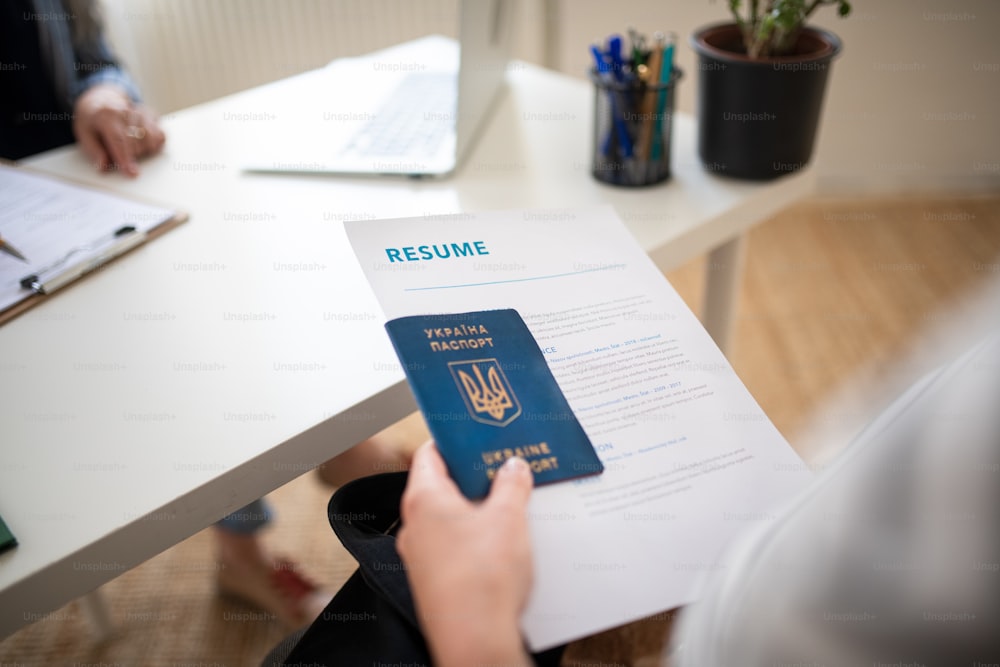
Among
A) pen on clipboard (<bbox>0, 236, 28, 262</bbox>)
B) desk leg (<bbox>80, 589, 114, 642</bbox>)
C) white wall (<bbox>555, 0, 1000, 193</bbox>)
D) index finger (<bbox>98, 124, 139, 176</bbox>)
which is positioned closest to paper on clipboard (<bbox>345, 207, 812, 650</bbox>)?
pen on clipboard (<bbox>0, 236, 28, 262</bbox>)

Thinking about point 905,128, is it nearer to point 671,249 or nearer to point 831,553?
point 671,249

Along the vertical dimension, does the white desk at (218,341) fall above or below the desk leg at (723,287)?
above

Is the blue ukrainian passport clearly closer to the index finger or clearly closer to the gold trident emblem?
the gold trident emblem

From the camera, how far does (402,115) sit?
1.17 metres

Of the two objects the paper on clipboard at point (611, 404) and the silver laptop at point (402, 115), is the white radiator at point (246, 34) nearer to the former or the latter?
the silver laptop at point (402, 115)

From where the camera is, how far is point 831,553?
0.32 m

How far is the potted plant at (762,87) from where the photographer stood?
3.01 feet

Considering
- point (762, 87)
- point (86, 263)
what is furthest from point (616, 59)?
point (86, 263)

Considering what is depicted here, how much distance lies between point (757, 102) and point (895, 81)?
169 centimetres

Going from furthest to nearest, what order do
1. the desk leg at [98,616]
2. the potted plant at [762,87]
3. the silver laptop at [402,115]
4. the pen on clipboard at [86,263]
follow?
the desk leg at [98,616] → the silver laptop at [402,115] → the potted plant at [762,87] → the pen on clipboard at [86,263]

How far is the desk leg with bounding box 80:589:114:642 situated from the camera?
131cm

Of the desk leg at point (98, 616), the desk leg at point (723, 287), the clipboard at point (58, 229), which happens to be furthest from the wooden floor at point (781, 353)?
the clipboard at point (58, 229)

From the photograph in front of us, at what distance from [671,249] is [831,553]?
614mm

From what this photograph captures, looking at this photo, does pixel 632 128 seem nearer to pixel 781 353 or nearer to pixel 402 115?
pixel 402 115
